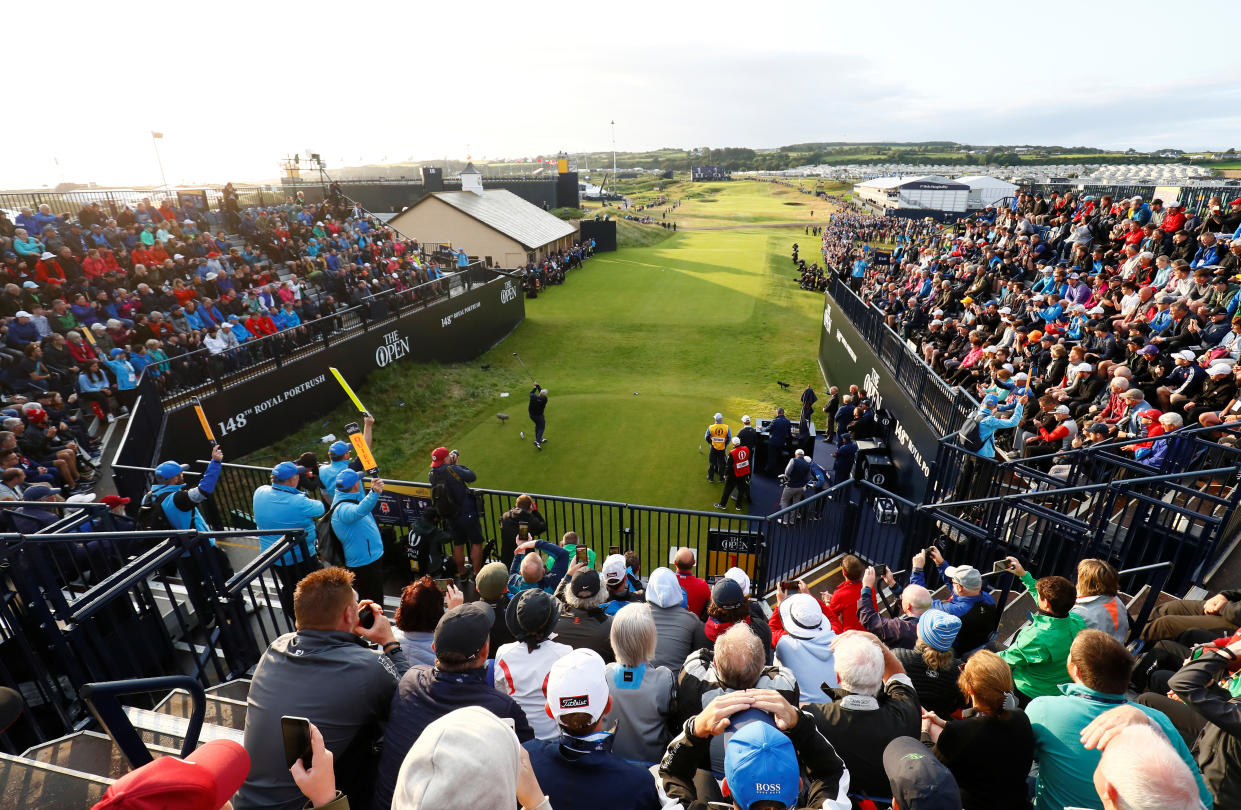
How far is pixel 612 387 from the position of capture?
18.9m

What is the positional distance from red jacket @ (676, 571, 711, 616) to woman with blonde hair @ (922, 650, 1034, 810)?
2.64 meters

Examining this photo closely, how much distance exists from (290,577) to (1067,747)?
5873 mm

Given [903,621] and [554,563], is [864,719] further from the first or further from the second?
[554,563]

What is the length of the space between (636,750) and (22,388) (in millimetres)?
12191

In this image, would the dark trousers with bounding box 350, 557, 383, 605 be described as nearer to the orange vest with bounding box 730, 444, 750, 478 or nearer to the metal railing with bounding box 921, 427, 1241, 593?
the metal railing with bounding box 921, 427, 1241, 593

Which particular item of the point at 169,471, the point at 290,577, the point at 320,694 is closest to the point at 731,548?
the point at 290,577

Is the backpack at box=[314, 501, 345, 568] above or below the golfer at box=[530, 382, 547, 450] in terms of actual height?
above

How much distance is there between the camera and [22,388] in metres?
9.88

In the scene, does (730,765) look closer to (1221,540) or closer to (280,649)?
(280,649)

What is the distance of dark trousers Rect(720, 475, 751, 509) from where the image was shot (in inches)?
459

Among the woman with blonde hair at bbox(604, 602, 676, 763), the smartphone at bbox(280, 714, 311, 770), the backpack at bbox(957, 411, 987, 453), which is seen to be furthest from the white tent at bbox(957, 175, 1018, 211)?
the smartphone at bbox(280, 714, 311, 770)

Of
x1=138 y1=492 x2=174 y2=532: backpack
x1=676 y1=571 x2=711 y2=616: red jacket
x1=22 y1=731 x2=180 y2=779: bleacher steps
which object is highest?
x1=22 y1=731 x2=180 y2=779: bleacher steps

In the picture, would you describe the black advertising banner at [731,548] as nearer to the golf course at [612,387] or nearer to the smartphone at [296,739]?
the golf course at [612,387]

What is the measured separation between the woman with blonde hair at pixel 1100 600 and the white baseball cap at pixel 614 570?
128 inches
